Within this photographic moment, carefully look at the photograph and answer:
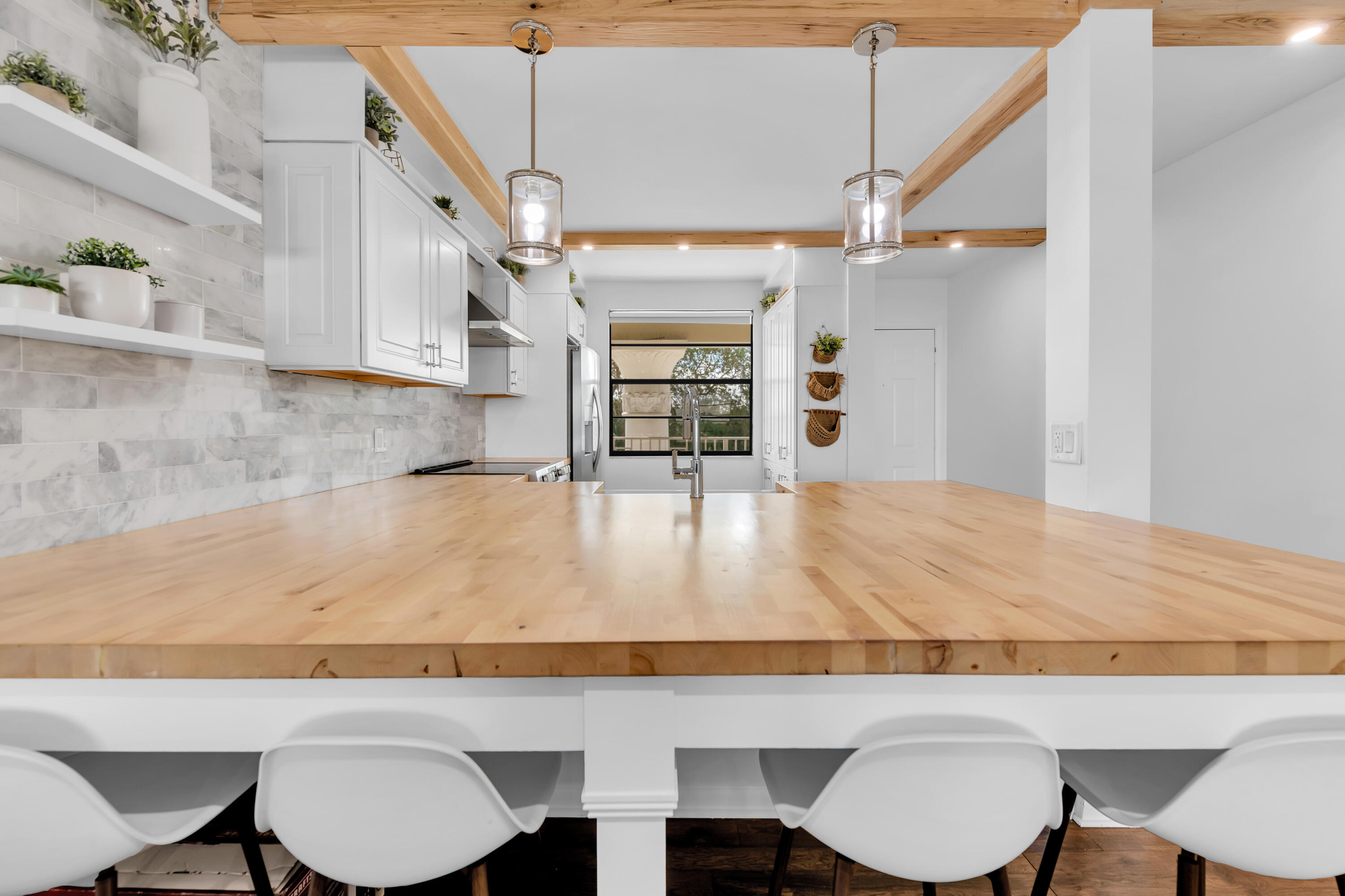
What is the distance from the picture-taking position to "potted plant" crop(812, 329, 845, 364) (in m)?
4.50

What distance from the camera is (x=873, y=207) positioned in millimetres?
2057

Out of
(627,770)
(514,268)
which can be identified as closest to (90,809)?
(627,770)

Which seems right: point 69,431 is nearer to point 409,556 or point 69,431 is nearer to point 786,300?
point 409,556

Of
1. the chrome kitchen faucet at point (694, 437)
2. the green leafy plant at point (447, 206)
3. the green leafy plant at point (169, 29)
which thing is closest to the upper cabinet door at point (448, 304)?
the green leafy plant at point (447, 206)

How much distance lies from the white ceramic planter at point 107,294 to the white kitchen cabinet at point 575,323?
341cm

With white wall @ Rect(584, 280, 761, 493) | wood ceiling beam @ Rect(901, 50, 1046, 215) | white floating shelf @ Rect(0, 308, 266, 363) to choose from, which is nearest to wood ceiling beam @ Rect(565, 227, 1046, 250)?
wood ceiling beam @ Rect(901, 50, 1046, 215)

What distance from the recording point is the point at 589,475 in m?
5.21

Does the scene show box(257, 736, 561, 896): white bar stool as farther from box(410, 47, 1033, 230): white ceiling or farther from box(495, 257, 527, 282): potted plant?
box(495, 257, 527, 282): potted plant

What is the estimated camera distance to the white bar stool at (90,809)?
716 mm

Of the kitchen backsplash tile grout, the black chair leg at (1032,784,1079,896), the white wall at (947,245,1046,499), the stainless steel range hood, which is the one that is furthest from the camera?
the white wall at (947,245,1046,499)

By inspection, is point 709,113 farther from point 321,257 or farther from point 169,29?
point 169,29

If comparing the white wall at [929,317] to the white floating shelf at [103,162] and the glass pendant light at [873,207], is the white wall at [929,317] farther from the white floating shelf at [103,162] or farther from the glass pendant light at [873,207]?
the white floating shelf at [103,162]

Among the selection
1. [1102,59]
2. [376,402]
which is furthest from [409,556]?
[1102,59]

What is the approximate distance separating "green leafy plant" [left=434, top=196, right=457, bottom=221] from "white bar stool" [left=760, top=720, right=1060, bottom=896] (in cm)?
297
